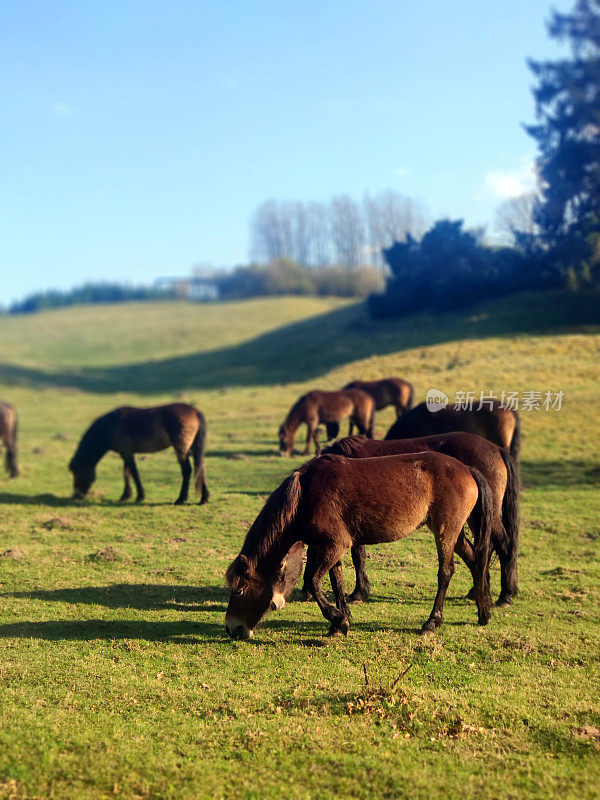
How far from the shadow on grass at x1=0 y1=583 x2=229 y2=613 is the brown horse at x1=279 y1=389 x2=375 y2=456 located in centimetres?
922

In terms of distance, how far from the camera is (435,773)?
15.1 feet

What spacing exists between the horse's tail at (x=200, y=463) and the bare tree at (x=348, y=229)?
56989mm

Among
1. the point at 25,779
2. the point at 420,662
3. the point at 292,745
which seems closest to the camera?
the point at 25,779

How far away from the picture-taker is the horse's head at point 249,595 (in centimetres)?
645

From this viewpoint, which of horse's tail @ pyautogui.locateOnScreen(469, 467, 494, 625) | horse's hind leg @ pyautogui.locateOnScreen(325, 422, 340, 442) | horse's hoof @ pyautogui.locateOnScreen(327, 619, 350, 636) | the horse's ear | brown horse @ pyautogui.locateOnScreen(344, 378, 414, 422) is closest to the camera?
the horse's ear

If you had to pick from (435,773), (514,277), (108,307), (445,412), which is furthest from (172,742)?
(108,307)

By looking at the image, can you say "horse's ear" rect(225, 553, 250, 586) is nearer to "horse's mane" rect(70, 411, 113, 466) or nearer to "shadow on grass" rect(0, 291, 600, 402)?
"horse's mane" rect(70, 411, 113, 466)

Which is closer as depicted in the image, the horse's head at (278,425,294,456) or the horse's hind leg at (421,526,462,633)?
the horse's hind leg at (421,526,462,633)

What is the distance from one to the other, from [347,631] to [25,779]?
329cm

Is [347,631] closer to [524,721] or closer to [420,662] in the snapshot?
[420,662]

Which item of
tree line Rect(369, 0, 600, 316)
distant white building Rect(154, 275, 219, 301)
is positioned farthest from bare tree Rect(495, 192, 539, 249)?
distant white building Rect(154, 275, 219, 301)

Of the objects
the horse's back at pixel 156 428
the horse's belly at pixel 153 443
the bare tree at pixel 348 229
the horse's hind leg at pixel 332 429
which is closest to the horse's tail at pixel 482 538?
the horse's back at pixel 156 428

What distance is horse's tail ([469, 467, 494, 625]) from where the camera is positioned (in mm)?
6949

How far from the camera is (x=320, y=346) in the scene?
158ft
